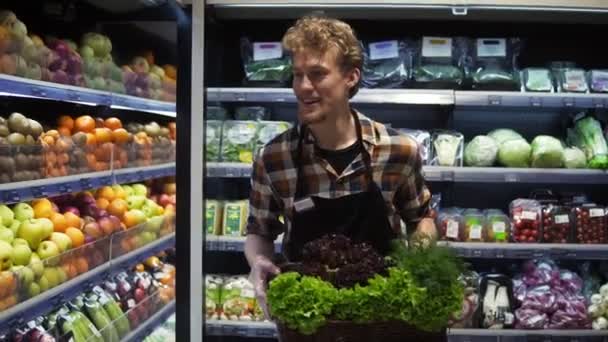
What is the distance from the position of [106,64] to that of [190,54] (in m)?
0.44

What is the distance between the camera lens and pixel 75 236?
10.7 ft

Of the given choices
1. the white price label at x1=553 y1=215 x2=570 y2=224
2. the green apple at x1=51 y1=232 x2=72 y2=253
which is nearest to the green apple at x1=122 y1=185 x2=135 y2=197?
the green apple at x1=51 y1=232 x2=72 y2=253

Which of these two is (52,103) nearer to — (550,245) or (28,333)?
(28,333)

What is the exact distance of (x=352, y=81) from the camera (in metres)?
2.03

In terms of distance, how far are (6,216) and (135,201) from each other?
3.78 feet

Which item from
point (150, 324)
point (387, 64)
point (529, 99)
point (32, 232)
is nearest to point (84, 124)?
point (32, 232)

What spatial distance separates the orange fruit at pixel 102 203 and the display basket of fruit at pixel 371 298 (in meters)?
2.36

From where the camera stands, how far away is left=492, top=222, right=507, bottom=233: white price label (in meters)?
4.07

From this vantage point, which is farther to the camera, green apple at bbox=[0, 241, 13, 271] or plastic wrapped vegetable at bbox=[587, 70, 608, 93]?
plastic wrapped vegetable at bbox=[587, 70, 608, 93]

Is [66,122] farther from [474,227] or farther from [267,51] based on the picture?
[474,227]

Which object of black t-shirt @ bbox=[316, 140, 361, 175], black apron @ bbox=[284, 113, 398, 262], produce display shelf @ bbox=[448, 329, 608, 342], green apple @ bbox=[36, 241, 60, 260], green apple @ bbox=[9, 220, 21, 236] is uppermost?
black t-shirt @ bbox=[316, 140, 361, 175]

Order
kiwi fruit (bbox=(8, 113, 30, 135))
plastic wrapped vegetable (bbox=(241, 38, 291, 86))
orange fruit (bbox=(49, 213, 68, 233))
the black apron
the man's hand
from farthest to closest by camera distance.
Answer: plastic wrapped vegetable (bbox=(241, 38, 291, 86))
orange fruit (bbox=(49, 213, 68, 233))
kiwi fruit (bbox=(8, 113, 30, 135))
the black apron
the man's hand

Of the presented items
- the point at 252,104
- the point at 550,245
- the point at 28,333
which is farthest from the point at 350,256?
the point at 252,104

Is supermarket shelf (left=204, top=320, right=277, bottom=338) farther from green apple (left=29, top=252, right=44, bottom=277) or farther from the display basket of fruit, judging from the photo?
the display basket of fruit
